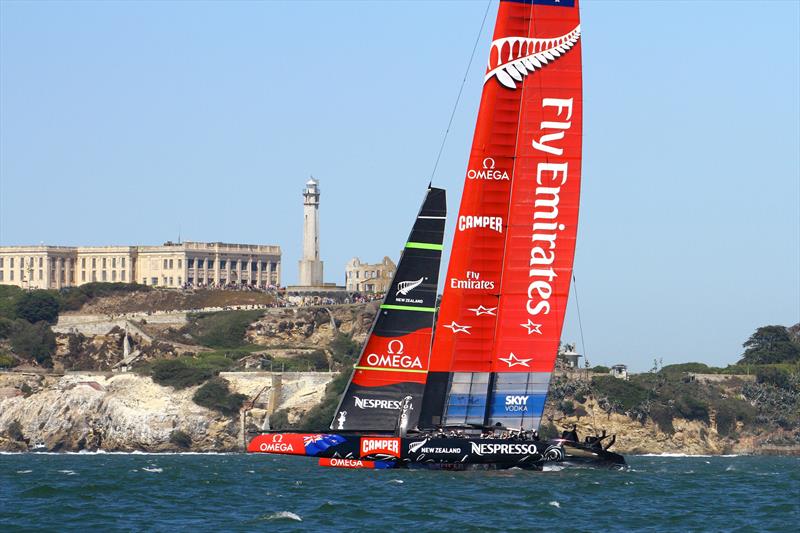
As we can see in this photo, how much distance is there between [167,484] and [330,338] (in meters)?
68.9

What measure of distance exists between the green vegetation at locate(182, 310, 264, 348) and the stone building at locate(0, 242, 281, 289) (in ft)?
106

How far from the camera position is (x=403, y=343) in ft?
160

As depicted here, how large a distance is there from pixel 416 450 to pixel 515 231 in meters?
7.14

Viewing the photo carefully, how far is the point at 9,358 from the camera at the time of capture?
111000 millimetres

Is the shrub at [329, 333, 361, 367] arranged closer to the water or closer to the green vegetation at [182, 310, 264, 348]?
the green vegetation at [182, 310, 264, 348]

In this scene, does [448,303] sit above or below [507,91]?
below

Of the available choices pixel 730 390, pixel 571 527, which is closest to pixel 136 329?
pixel 730 390

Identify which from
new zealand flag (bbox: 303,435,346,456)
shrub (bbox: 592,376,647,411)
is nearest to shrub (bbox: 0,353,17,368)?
shrub (bbox: 592,376,647,411)

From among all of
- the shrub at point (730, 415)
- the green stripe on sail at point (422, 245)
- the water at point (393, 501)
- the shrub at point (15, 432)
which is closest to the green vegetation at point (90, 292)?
the shrub at point (15, 432)

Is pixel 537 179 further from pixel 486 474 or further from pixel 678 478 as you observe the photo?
pixel 678 478

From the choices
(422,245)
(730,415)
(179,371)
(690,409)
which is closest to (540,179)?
(422,245)

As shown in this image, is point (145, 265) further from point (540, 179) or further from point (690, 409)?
point (540, 179)

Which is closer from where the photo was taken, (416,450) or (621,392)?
(416,450)

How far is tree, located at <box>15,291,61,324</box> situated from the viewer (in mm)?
127438
